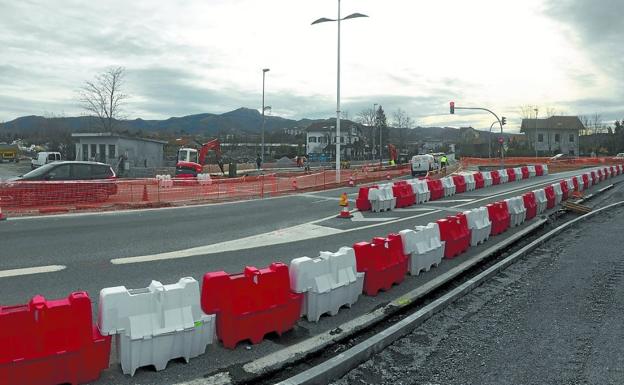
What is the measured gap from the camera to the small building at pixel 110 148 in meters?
50.1

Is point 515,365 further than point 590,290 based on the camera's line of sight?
No

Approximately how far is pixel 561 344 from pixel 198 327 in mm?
3507

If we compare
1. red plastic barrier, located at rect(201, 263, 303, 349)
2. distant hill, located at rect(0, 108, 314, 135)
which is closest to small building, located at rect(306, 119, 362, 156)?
distant hill, located at rect(0, 108, 314, 135)

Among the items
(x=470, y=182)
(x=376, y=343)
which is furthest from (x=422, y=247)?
(x=470, y=182)

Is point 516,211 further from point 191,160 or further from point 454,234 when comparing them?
point 191,160

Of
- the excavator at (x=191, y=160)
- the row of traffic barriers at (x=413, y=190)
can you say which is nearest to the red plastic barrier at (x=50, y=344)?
the row of traffic barriers at (x=413, y=190)

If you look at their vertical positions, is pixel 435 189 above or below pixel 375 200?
above

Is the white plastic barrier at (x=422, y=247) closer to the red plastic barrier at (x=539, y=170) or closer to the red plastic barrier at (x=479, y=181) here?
the red plastic barrier at (x=479, y=181)

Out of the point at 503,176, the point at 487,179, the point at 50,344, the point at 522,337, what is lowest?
the point at 522,337

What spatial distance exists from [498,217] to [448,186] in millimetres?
9802

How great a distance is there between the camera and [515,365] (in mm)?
4430

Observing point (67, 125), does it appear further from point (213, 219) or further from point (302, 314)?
point (302, 314)

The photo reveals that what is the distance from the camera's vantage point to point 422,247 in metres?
7.48

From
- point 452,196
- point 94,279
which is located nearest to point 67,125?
point 452,196
